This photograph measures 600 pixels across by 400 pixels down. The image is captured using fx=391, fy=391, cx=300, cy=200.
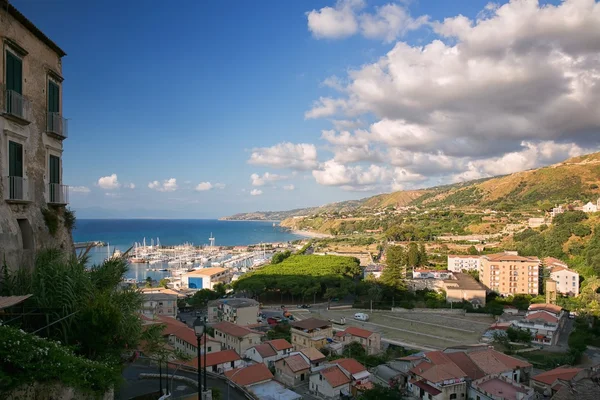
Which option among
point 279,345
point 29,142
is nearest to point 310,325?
point 279,345

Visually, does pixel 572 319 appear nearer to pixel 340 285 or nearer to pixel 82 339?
pixel 340 285

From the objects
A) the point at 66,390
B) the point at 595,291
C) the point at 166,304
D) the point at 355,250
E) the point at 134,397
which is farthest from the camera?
the point at 355,250

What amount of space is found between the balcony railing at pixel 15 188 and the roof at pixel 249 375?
13646mm

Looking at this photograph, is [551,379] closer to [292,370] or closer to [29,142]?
[292,370]

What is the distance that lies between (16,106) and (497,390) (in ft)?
67.5

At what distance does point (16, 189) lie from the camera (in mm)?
6020

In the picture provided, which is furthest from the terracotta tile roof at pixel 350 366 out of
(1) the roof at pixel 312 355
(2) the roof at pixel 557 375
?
(2) the roof at pixel 557 375

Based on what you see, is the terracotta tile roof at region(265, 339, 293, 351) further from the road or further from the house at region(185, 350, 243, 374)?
the road

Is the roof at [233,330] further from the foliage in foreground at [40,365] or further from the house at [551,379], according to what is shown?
the foliage in foreground at [40,365]

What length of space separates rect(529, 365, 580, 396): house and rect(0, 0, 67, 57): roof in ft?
74.4

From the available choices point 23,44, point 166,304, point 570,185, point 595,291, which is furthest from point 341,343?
point 570,185

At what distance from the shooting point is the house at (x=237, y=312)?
98.0ft

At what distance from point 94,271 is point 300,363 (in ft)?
54.6

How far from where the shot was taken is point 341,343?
86.3ft
